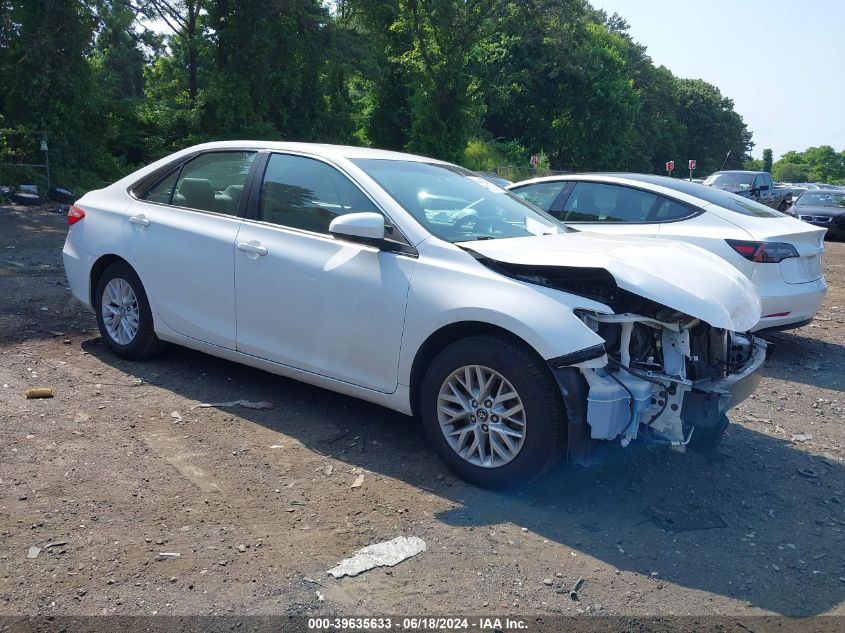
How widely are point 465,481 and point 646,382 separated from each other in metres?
1.08

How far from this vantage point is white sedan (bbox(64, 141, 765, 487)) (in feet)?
12.9

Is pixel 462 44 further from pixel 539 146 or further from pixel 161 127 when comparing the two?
pixel 539 146

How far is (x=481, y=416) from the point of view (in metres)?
4.09

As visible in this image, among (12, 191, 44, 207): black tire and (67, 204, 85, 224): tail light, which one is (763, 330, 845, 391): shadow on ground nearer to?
(67, 204, 85, 224): tail light

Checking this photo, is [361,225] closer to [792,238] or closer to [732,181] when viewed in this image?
[792,238]

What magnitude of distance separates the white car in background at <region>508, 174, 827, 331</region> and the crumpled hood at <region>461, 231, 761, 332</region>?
7.65 ft

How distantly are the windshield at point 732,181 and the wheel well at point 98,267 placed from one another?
2046 centimetres

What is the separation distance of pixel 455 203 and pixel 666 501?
7.07 feet

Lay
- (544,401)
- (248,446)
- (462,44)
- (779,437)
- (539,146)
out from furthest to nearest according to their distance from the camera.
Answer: (539,146)
(462,44)
(779,437)
(248,446)
(544,401)

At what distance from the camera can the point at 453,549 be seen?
356 centimetres

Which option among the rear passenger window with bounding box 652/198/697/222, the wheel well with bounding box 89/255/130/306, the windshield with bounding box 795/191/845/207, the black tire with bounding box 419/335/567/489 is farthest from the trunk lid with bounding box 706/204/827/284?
the windshield with bounding box 795/191/845/207

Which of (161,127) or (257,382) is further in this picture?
(161,127)

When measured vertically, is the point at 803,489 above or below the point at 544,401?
below

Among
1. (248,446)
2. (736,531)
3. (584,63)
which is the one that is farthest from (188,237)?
(584,63)
